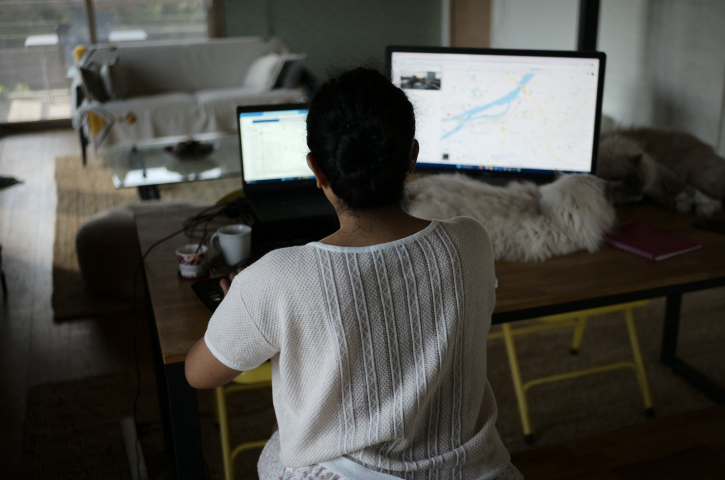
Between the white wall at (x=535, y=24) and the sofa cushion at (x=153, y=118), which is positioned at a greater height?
the white wall at (x=535, y=24)

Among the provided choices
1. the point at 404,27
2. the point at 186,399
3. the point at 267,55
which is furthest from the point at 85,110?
the point at 186,399

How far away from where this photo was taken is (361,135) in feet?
3.00

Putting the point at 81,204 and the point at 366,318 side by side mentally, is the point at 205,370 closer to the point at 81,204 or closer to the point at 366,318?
the point at 366,318

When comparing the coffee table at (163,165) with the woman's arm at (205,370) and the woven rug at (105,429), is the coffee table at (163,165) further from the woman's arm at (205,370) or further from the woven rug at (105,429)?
the woman's arm at (205,370)

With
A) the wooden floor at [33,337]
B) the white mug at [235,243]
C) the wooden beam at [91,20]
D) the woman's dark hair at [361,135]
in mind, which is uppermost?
the wooden beam at [91,20]

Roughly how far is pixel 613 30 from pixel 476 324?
12.2ft

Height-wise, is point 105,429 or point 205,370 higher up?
point 205,370

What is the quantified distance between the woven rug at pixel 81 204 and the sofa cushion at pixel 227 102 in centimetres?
94

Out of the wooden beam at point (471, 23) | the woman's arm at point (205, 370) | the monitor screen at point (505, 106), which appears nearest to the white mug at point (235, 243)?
the woman's arm at point (205, 370)

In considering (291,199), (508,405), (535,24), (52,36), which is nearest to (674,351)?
(508,405)

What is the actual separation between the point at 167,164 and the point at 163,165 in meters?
0.03

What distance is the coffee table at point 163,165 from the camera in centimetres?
345

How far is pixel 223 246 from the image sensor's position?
156cm

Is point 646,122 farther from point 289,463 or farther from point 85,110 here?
point 85,110
